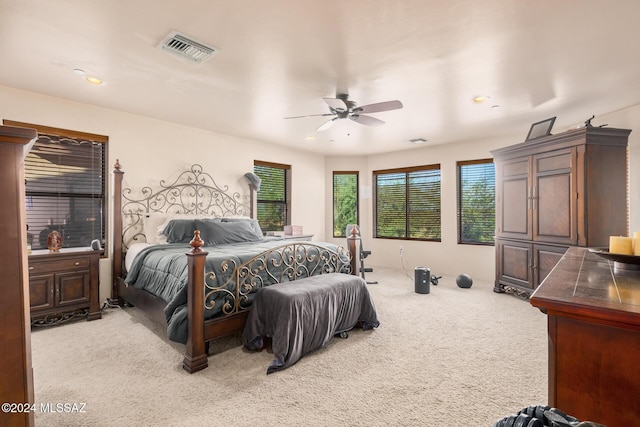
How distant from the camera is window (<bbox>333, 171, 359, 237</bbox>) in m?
7.02

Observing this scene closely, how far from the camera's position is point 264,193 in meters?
5.84

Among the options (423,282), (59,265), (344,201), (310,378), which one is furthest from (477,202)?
(59,265)

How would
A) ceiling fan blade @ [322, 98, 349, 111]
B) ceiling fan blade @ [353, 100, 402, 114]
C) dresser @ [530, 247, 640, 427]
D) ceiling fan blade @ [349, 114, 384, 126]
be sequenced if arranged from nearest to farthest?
1. dresser @ [530, 247, 640, 427]
2. ceiling fan blade @ [353, 100, 402, 114]
3. ceiling fan blade @ [322, 98, 349, 111]
4. ceiling fan blade @ [349, 114, 384, 126]

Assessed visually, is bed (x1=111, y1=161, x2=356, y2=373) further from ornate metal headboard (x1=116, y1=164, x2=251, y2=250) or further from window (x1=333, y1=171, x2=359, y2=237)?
window (x1=333, y1=171, x2=359, y2=237)

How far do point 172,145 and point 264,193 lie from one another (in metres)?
1.86

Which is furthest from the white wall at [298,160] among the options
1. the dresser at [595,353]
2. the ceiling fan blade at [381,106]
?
the dresser at [595,353]

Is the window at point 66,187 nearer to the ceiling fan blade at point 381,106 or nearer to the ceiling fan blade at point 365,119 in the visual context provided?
the ceiling fan blade at point 365,119

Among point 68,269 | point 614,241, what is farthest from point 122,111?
point 614,241

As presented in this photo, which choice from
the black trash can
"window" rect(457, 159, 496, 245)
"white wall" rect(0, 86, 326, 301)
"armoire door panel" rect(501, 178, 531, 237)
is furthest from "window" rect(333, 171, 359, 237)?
"armoire door panel" rect(501, 178, 531, 237)

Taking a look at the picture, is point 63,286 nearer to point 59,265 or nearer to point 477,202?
point 59,265

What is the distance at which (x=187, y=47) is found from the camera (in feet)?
7.93

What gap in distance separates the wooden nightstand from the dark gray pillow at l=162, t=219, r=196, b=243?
0.75m

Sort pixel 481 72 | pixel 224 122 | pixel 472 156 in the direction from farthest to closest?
pixel 472 156, pixel 224 122, pixel 481 72

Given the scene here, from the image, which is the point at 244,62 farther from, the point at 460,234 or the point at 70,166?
the point at 460,234
